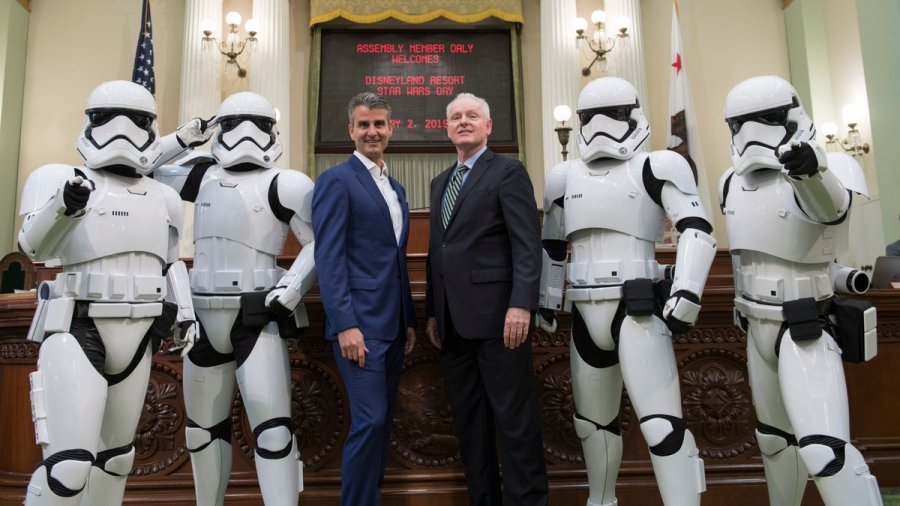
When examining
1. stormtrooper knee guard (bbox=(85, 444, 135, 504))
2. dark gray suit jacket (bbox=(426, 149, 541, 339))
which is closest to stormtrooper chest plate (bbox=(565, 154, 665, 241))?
dark gray suit jacket (bbox=(426, 149, 541, 339))

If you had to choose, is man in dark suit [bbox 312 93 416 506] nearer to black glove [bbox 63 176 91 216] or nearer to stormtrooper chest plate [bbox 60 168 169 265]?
stormtrooper chest plate [bbox 60 168 169 265]

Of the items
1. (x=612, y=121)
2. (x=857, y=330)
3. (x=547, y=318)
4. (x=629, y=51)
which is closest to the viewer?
(x=857, y=330)

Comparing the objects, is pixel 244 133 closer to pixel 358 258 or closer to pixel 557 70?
pixel 358 258

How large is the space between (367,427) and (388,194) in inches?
36.0

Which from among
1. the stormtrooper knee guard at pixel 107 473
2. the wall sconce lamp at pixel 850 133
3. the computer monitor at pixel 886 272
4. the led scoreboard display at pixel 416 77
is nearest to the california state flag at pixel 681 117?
the wall sconce lamp at pixel 850 133

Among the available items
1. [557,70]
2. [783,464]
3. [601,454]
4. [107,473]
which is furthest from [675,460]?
[557,70]

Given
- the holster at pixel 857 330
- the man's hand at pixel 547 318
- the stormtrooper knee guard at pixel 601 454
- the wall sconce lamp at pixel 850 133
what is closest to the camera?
the holster at pixel 857 330

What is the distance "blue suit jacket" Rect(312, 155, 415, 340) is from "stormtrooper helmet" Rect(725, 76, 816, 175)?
1.34 meters

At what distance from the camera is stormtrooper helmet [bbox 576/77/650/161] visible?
243cm

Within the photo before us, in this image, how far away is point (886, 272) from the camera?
12.3 feet

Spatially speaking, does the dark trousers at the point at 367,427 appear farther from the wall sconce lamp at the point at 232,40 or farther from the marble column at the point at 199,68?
the wall sconce lamp at the point at 232,40

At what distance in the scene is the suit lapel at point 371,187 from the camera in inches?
93.8

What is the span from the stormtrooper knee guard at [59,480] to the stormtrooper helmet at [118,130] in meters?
0.99

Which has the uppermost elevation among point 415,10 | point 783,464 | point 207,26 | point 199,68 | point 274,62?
point 415,10
